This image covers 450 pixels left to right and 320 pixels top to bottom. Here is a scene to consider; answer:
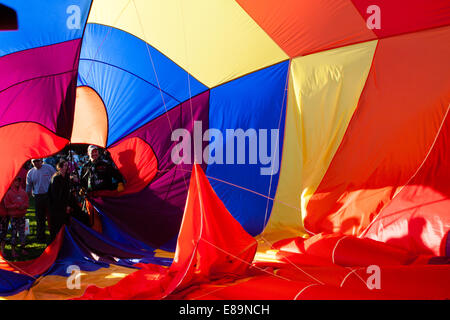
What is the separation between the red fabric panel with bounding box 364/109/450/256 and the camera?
3.58m

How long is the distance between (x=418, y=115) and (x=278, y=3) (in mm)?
1646

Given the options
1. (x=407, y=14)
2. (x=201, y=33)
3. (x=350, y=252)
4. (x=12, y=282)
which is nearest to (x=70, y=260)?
(x=12, y=282)

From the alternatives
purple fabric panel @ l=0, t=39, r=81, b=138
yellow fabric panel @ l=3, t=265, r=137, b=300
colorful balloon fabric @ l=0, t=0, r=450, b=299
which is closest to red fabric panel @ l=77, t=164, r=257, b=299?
colorful balloon fabric @ l=0, t=0, r=450, b=299

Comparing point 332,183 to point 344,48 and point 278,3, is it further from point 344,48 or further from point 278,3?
point 278,3

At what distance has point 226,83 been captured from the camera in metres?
4.70

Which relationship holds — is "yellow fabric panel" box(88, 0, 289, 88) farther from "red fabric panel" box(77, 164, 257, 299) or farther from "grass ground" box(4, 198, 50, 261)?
"grass ground" box(4, 198, 50, 261)

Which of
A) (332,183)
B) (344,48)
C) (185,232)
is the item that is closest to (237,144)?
(332,183)

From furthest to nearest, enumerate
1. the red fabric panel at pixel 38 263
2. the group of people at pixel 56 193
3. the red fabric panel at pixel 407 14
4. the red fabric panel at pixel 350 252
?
the group of people at pixel 56 193 < the red fabric panel at pixel 407 14 < the red fabric panel at pixel 38 263 < the red fabric panel at pixel 350 252

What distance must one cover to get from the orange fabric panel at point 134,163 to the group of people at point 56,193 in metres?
0.07

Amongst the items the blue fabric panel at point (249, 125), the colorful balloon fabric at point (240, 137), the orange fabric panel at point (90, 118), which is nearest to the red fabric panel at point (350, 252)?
the colorful balloon fabric at point (240, 137)

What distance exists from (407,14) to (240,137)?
1948 mm

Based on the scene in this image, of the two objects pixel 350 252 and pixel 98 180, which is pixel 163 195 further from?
pixel 350 252

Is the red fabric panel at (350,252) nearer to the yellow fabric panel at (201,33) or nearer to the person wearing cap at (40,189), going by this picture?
the yellow fabric panel at (201,33)

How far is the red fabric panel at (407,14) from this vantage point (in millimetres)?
3846
